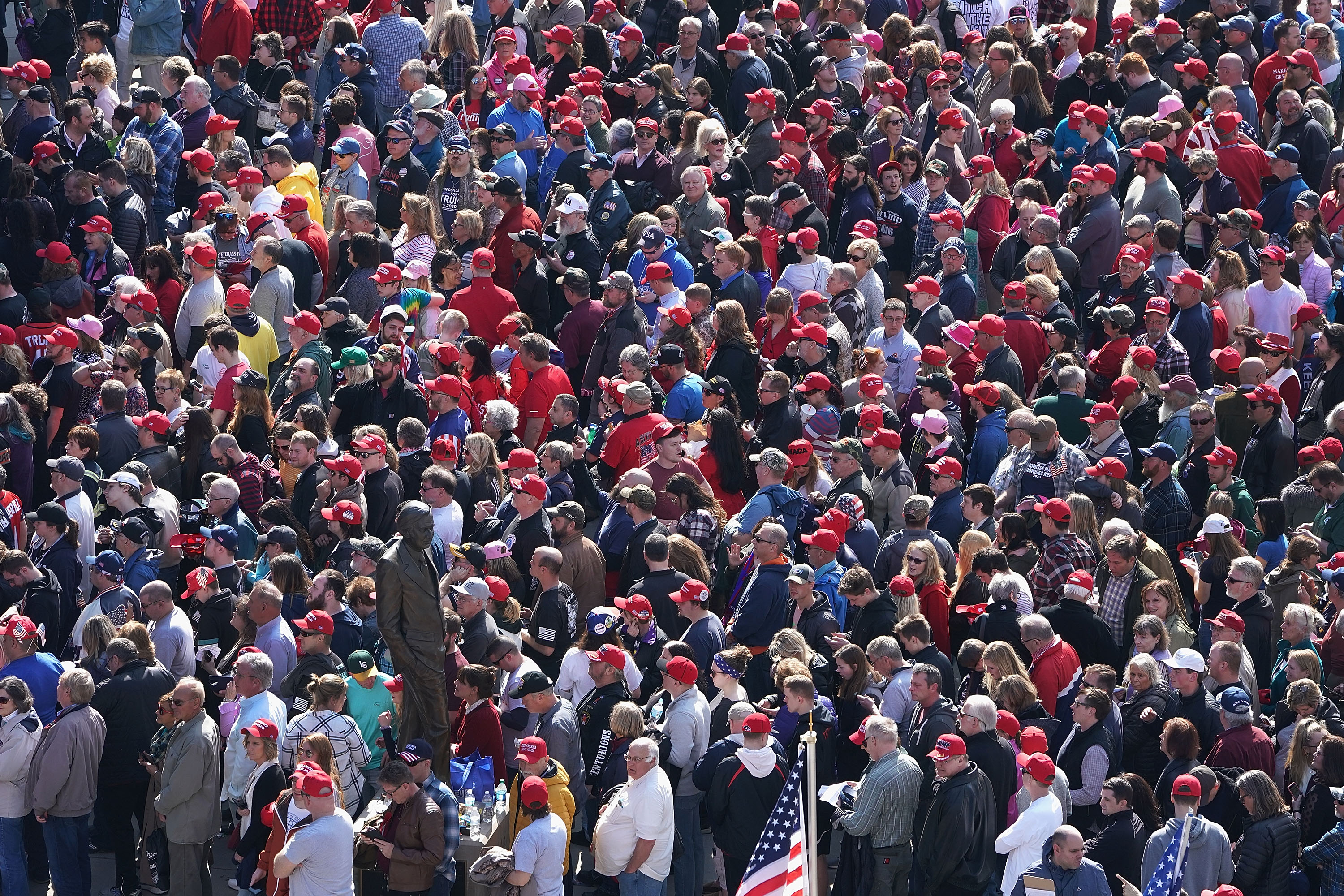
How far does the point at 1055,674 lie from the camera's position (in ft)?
41.1

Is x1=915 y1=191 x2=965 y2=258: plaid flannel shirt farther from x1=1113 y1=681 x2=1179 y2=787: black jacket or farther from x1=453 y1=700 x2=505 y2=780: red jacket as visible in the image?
x1=453 y1=700 x2=505 y2=780: red jacket

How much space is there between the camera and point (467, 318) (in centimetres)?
1581

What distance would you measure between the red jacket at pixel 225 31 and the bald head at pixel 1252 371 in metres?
9.29

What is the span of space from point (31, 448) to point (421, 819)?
15.3 ft

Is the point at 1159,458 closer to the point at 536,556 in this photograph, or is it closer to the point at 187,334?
the point at 536,556

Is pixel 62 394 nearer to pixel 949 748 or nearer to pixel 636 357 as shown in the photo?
pixel 636 357

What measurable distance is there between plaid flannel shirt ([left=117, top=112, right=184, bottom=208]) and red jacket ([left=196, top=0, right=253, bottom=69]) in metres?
1.94

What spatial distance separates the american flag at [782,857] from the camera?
10625 mm

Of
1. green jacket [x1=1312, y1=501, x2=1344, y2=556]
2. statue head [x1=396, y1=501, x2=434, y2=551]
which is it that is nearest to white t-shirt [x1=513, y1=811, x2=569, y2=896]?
statue head [x1=396, y1=501, x2=434, y2=551]

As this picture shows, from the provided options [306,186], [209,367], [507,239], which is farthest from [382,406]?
[306,186]

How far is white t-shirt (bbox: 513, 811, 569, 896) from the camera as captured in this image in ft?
37.0

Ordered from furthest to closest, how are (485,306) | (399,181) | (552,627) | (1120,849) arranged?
(399,181), (485,306), (552,627), (1120,849)

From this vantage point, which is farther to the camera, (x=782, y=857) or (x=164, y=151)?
(x=164, y=151)

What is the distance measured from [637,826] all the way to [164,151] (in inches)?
321
